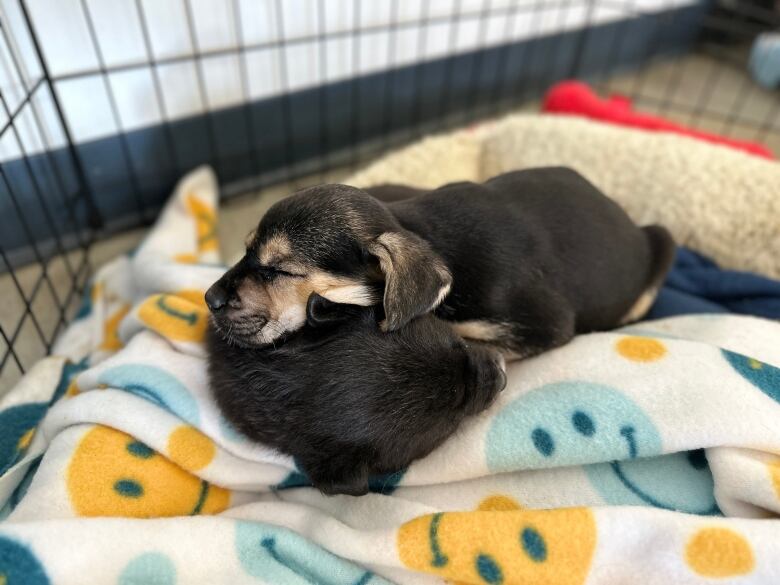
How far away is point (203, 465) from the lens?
4.03ft

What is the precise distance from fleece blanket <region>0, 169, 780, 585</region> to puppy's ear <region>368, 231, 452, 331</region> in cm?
29

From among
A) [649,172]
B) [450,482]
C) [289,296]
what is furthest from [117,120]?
[649,172]

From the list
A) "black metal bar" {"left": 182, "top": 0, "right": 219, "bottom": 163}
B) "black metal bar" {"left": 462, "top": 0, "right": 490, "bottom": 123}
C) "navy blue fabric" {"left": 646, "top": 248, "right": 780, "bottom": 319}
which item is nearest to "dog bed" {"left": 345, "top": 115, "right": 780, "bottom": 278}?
"navy blue fabric" {"left": 646, "top": 248, "right": 780, "bottom": 319}

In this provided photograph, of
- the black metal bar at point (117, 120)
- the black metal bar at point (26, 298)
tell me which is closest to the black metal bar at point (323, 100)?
the black metal bar at point (117, 120)

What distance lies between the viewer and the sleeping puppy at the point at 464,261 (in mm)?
1187

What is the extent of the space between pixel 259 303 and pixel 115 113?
1242mm

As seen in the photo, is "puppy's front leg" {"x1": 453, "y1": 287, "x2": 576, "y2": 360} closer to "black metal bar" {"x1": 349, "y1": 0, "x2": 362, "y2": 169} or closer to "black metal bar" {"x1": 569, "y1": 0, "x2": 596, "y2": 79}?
"black metal bar" {"x1": 349, "y1": 0, "x2": 362, "y2": 169}

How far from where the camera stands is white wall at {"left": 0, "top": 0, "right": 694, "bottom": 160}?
72.8 inches

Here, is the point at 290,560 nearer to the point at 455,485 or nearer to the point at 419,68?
the point at 455,485

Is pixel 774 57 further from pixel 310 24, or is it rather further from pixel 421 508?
pixel 421 508

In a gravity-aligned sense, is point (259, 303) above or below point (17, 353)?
above

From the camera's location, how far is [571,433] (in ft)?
3.92

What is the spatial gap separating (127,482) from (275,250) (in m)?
0.52

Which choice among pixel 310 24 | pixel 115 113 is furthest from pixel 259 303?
pixel 310 24
